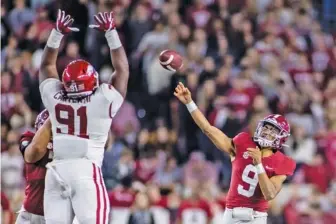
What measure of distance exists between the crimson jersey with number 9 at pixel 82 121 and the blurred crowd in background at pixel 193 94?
415 cm

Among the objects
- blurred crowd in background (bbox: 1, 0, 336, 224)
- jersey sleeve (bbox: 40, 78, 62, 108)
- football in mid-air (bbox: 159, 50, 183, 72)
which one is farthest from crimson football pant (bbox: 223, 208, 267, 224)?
blurred crowd in background (bbox: 1, 0, 336, 224)

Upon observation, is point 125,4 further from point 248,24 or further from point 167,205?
point 167,205

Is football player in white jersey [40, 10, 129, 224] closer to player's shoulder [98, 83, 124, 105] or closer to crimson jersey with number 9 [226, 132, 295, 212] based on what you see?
player's shoulder [98, 83, 124, 105]

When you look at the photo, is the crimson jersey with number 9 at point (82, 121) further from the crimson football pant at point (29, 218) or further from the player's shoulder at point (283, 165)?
the player's shoulder at point (283, 165)

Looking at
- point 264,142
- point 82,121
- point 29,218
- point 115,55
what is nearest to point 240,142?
point 264,142

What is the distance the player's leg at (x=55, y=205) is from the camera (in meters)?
7.93

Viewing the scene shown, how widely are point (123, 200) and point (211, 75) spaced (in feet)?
8.75

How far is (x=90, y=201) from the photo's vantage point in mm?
7840

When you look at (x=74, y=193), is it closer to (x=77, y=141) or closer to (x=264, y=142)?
(x=77, y=141)

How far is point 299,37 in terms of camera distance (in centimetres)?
1612

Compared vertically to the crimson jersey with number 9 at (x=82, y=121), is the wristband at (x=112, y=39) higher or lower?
higher

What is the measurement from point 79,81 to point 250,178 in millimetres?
1763

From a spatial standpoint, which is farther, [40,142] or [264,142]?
[264,142]

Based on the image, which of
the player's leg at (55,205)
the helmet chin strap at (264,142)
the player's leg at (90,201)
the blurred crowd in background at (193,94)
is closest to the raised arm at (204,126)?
the helmet chin strap at (264,142)
